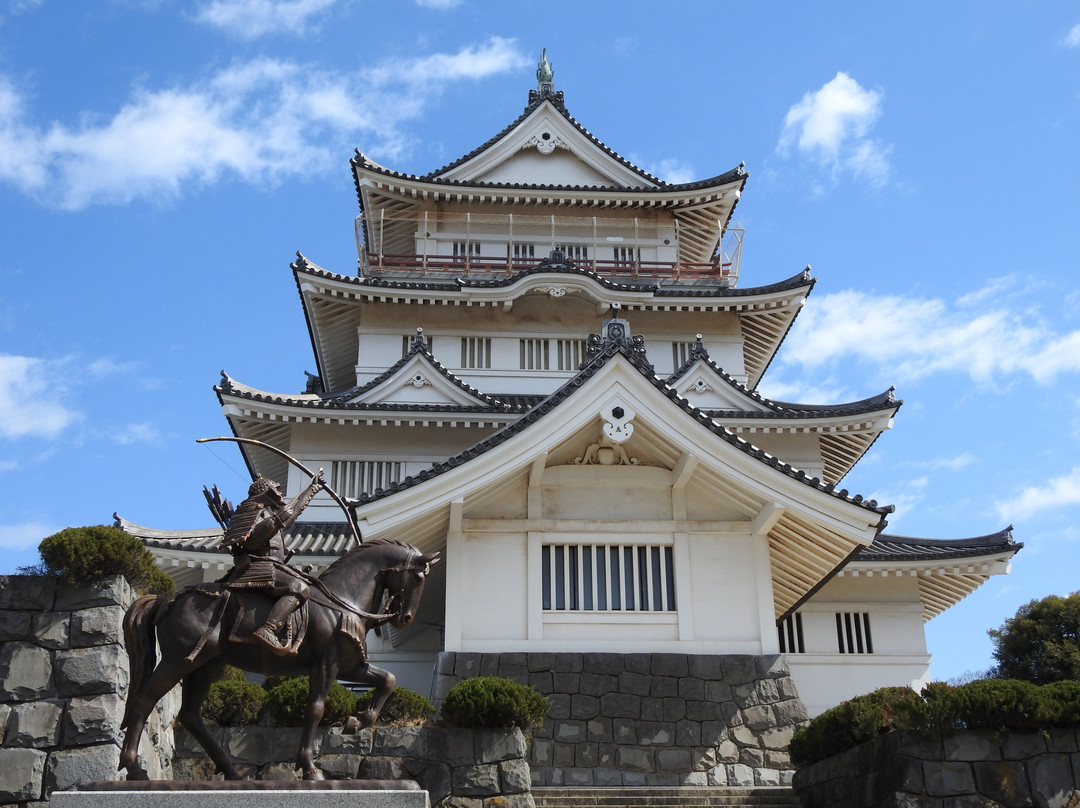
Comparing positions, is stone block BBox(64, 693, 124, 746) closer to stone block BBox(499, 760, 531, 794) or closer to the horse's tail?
the horse's tail

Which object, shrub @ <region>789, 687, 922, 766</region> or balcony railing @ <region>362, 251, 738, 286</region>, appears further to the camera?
balcony railing @ <region>362, 251, 738, 286</region>

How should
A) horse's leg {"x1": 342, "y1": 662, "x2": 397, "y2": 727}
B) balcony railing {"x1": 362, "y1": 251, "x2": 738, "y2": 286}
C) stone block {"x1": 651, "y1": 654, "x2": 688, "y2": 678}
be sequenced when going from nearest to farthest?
horse's leg {"x1": 342, "y1": 662, "x2": 397, "y2": 727}
stone block {"x1": 651, "y1": 654, "x2": 688, "y2": 678}
balcony railing {"x1": 362, "y1": 251, "x2": 738, "y2": 286}

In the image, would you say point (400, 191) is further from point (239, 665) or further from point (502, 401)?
point (239, 665)

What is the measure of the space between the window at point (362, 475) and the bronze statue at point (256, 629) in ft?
41.0

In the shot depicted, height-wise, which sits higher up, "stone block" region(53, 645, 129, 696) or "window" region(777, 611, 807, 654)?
"window" region(777, 611, 807, 654)

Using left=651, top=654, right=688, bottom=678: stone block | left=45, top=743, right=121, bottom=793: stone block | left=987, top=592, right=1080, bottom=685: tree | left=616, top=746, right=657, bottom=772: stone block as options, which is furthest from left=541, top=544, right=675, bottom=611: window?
left=987, top=592, right=1080, bottom=685: tree

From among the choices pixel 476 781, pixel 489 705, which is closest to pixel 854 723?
pixel 489 705

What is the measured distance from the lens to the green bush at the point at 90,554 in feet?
34.6

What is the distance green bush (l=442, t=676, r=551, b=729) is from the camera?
1120 centimetres

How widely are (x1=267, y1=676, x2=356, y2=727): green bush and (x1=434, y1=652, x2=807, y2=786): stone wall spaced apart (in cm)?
276

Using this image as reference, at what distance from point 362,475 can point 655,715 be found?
946 cm

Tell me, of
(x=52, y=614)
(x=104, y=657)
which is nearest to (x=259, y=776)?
(x=104, y=657)

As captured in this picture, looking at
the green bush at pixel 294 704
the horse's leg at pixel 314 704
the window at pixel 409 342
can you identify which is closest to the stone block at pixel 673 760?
the green bush at pixel 294 704

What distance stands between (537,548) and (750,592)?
123 inches
